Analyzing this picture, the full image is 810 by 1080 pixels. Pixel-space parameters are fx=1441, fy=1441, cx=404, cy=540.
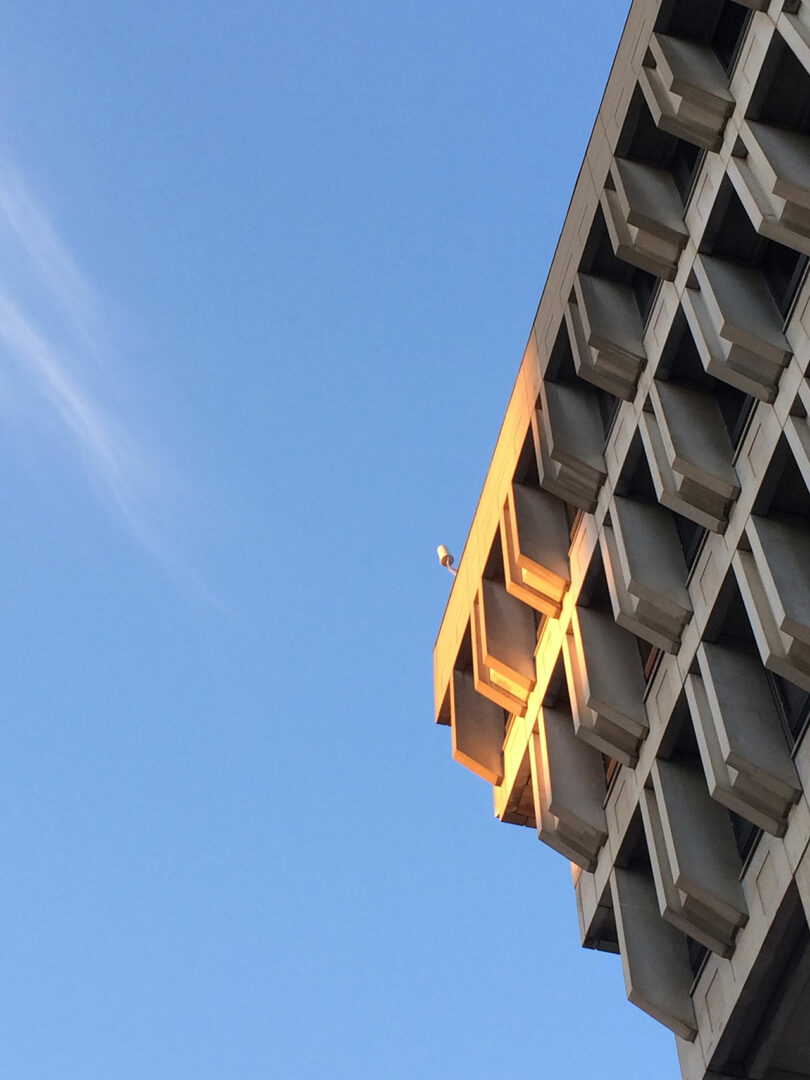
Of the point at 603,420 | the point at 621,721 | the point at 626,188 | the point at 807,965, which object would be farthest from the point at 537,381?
the point at 807,965

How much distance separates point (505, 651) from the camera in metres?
29.3

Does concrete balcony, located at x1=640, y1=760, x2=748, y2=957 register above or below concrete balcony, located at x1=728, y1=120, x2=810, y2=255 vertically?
below

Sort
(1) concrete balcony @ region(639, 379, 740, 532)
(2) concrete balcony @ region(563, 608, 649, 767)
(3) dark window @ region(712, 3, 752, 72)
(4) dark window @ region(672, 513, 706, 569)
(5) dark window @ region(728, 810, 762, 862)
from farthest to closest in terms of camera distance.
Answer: (2) concrete balcony @ region(563, 608, 649, 767), (3) dark window @ region(712, 3, 752, 72), (4) dark window @ region(672, 513, 706, 569), (1) concrete balcony @ region(639, 379, 740, 532), (5) dark window @ region(728, 810, 762, 862)

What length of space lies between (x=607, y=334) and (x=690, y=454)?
161 inches

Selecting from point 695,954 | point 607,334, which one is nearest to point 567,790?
point 695,954

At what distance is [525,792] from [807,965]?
10.6 m

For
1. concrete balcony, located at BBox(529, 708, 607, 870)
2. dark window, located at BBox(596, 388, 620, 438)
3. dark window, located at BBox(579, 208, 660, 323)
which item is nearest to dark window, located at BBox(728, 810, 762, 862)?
concrete balcony, located at BBox(529, 708, 607, 870)

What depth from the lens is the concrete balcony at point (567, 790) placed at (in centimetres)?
2533

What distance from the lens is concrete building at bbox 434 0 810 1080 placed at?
64.8ft

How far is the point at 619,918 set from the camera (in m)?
23.7

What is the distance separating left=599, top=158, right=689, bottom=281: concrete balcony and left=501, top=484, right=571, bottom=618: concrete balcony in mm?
6151

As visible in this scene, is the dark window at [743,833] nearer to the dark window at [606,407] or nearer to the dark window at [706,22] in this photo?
the dark window at [606,407]

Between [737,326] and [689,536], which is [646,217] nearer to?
[737,326]

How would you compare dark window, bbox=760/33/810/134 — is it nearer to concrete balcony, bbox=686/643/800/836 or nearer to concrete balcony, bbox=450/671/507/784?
concrete balcony, bbox=686/643/800/836
